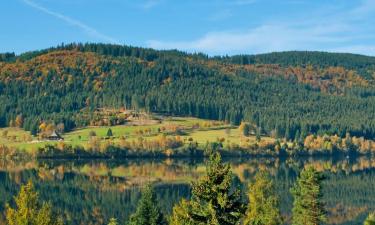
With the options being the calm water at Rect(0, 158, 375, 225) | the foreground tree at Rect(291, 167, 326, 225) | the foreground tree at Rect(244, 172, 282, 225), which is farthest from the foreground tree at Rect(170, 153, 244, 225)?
the calm water at Rect(0, 158, 375, 225)

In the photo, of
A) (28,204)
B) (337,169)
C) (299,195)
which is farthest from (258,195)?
(337,169)

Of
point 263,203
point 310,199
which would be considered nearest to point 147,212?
point 310,199

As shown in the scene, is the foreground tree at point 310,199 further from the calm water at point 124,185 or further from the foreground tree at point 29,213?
the calm water at point 124,185

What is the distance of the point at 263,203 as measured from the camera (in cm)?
5456

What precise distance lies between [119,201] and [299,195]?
65.4m

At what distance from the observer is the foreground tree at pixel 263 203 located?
52219 mm

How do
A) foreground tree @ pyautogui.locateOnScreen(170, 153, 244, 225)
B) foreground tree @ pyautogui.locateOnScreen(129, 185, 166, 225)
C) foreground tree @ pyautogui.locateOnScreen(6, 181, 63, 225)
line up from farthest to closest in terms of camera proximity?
foreground tree @ pyautogui.locateOnScreen(129, 185, 166, 225) → foreground tree @ pyautogui.locateOnScreen(6, 181, 63, 225) → foreground tree @ pyautogui.locateOnScreen(170, 153, 244, 225)

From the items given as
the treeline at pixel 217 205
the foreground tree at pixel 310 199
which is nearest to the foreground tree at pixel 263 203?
the treeline at pixel 217 205

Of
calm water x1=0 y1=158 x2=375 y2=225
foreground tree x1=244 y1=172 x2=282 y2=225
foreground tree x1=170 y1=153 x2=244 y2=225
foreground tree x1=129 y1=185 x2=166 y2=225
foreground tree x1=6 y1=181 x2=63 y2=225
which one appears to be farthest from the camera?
calm water x1=0 y1=158 x2=375 y2=225

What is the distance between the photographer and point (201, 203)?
89.4ft

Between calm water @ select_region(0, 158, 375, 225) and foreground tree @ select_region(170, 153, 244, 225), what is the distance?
6133 centimetres

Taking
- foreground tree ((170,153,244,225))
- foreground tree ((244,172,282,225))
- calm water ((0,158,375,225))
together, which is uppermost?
foreground tree ((170,153,244,225))

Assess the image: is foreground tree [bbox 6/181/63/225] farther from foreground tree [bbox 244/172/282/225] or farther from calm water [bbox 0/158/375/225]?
calm water [bbox 0/158/375/225]

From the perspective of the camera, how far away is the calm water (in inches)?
3868
